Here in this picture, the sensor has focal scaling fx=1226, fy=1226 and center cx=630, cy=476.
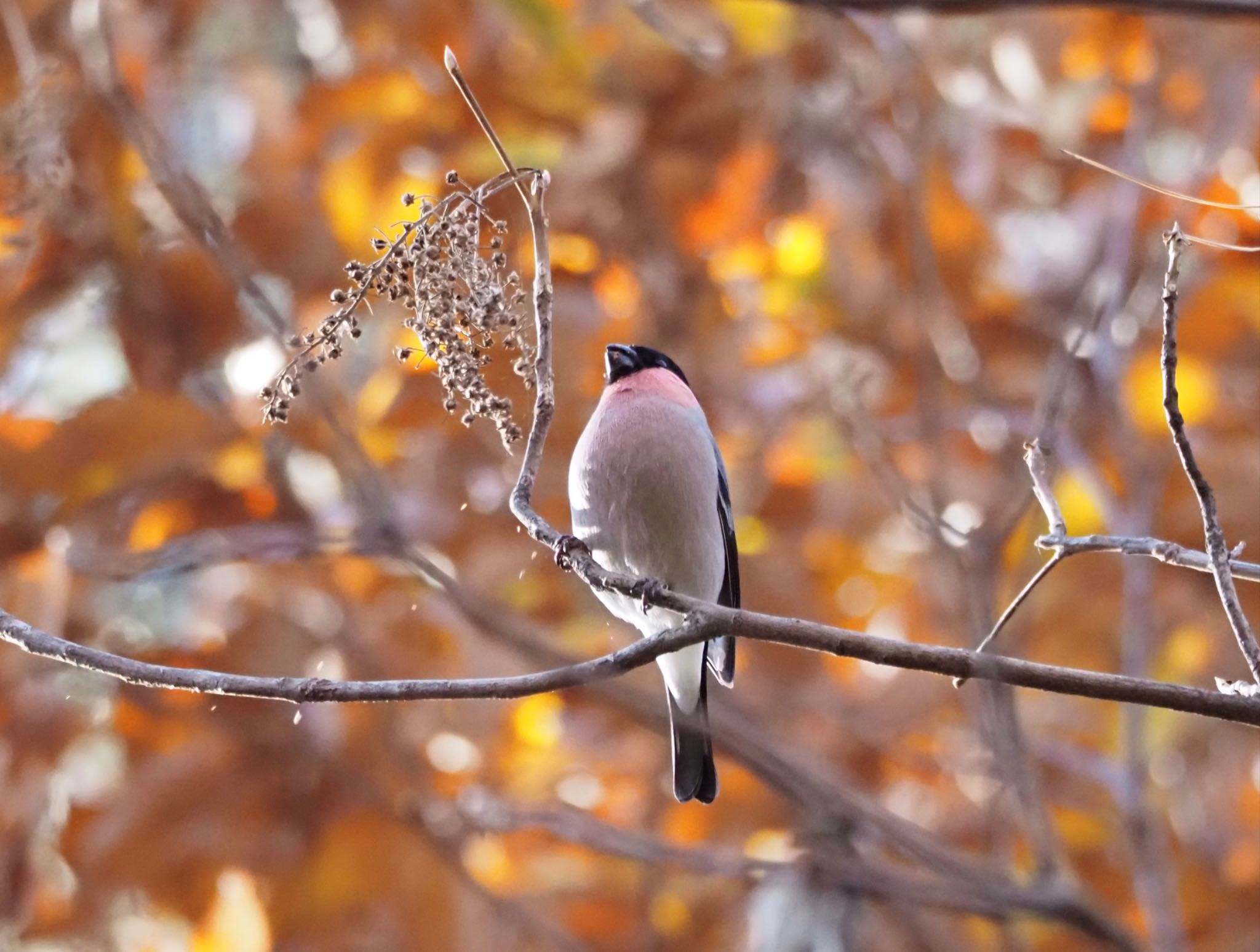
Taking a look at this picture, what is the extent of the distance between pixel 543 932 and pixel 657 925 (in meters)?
0.89

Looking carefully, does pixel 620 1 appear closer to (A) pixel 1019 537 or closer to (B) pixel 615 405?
(B) pixel 615 405

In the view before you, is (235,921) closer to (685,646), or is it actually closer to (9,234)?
(9,234)

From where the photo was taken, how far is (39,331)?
3.43 m

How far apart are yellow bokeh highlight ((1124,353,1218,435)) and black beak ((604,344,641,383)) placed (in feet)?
5.87

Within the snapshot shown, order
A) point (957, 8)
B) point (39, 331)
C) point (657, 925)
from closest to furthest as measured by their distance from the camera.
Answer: point (957, 8) → point (39, 331) → point (657, 925)

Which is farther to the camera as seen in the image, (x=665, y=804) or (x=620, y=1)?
(x=665, y=804)

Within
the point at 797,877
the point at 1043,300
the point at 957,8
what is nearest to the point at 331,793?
the point at 797,877

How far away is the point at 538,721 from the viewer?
4.66 meters

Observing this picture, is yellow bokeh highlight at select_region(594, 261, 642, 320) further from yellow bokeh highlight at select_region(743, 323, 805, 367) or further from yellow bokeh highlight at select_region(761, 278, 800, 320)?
yellow bokeh highlight at select_region(761, 278, 800, 320)

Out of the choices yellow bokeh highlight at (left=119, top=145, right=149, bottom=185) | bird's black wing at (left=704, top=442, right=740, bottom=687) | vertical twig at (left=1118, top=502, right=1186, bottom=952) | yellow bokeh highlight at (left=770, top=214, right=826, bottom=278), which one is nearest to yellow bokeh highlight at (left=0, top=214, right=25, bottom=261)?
yellow bokeh highlight at (left=119, top=145, right=149, bottom=185)

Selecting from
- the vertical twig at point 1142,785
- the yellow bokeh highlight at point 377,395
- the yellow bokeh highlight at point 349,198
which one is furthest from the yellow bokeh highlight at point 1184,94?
the yellow bokeh highlight at point 377,395

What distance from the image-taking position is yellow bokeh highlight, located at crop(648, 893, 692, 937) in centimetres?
406

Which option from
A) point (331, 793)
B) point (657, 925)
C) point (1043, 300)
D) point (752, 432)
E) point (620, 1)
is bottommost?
point (657, 925)

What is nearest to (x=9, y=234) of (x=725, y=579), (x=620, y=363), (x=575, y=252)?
(x=575, y=252)
